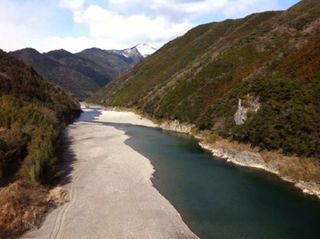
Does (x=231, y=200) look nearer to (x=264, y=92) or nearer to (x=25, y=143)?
(x=25, y=143)

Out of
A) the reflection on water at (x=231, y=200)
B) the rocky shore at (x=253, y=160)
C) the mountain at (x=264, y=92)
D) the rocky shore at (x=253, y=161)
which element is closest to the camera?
the reflection on water at (x=231, y=200)

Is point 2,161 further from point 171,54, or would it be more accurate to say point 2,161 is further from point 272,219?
point 171,54

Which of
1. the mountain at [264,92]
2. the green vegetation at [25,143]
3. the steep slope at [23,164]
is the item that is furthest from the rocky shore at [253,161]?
the steep slope at [23,164]

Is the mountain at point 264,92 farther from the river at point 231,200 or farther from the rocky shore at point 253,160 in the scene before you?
the river at point 231,200

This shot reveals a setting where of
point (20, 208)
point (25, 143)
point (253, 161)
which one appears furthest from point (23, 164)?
point (253, 161)

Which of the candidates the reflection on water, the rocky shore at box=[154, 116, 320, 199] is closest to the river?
the reflection on water

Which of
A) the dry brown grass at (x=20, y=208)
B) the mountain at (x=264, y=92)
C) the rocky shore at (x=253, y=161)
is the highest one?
the mountain at (x=264, y=92)

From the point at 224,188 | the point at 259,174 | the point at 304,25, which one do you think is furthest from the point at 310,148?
the point at 304,25
